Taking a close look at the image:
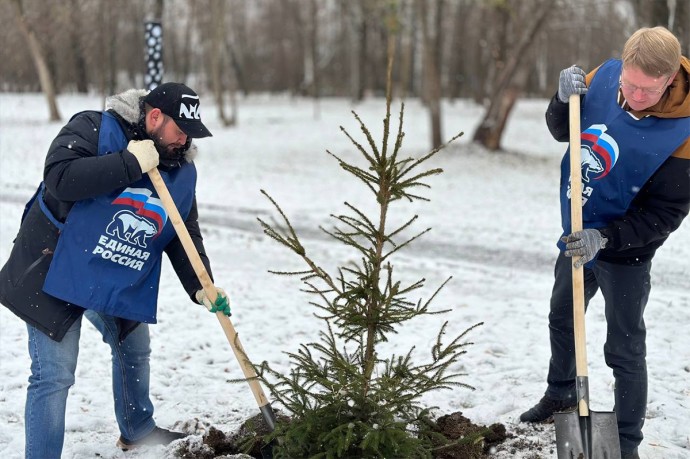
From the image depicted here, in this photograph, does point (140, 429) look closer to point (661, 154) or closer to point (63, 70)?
point (661, 154)

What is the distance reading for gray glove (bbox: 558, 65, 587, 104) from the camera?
3361mm

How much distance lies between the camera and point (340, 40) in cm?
4622

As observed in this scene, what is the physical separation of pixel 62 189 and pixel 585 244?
2.29 metres

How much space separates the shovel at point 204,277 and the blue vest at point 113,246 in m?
0.10

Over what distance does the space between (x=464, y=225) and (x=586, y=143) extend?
726cm

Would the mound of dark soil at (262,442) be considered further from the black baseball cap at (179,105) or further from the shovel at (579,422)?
the black baseball cap at (179,105)

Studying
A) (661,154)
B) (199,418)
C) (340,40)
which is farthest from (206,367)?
(340,40)

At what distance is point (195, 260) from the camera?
3.42 metres

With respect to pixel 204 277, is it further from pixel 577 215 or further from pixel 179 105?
pixel 577 215

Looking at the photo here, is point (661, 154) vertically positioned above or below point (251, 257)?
above

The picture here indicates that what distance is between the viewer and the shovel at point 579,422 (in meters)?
3.30

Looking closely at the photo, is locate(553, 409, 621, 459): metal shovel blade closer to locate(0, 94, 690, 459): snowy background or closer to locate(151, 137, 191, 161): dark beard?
locate(0, 94, 690, 459): snowy background

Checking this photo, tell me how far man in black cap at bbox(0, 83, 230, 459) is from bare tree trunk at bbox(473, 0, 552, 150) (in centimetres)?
1453

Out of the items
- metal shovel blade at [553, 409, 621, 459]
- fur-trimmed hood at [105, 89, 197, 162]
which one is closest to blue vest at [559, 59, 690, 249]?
metal shovel blade at [553, 409, 621, 459]
